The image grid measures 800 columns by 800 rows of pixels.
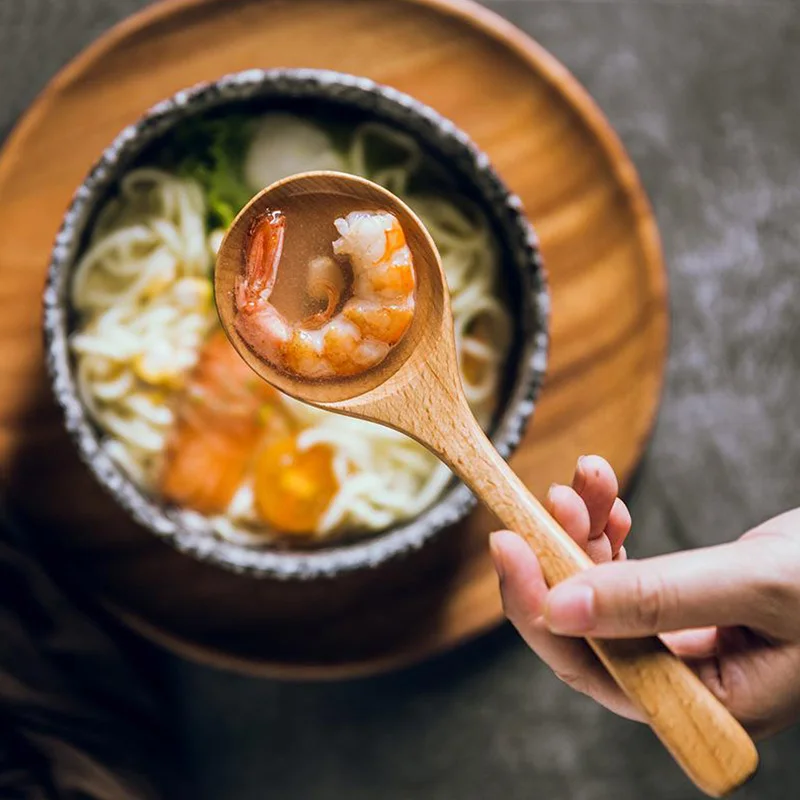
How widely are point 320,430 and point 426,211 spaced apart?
308 mm

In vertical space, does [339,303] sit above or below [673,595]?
above

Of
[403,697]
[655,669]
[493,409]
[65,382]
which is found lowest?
[403,697]

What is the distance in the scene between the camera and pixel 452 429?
37.9 inches

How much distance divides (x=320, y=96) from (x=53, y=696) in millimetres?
843

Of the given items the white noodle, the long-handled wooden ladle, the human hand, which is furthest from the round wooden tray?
the long-handled wooden ladle

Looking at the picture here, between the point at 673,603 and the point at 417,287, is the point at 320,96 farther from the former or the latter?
the point at 673,603

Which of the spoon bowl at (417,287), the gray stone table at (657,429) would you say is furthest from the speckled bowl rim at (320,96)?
the gray stone table at (657,429)

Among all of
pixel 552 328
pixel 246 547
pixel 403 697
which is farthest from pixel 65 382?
pixel 403 697

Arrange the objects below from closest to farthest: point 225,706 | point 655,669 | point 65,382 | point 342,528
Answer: point 655,669, point 65,382, point 342,528, point 225,706

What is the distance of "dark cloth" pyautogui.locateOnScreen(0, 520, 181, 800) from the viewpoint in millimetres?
1314

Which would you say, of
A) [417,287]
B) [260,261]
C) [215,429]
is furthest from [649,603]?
[215,429]

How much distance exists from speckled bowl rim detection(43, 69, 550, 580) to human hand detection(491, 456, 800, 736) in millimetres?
140

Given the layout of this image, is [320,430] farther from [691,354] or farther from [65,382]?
[691,354]

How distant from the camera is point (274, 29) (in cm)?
131
